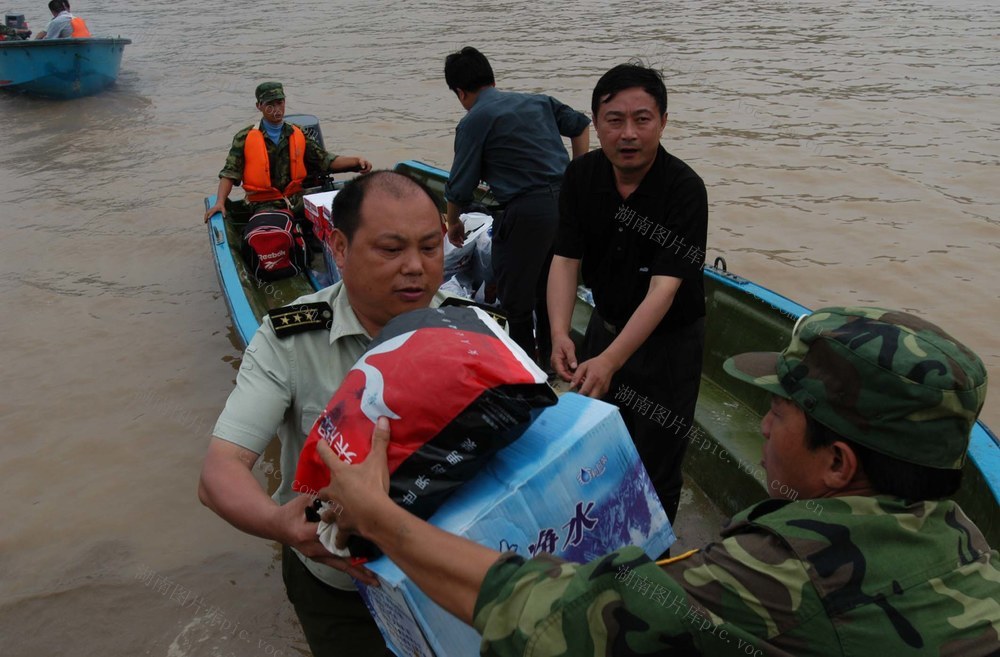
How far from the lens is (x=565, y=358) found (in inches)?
106

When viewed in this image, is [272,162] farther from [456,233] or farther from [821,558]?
[821,558]

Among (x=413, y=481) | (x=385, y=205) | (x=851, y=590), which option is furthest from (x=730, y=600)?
(x=385, y=205)

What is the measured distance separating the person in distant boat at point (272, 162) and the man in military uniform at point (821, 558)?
5.16 m

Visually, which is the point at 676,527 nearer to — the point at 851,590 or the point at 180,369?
the point at 851,590

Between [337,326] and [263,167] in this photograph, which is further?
[263,167]

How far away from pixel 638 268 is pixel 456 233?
2.20 metres

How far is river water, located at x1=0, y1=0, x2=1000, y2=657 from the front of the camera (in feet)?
12.9

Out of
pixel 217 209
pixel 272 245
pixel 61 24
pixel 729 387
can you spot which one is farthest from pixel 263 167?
pixel 61 24

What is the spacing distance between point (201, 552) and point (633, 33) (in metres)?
13.7

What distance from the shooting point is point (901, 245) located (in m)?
6.73

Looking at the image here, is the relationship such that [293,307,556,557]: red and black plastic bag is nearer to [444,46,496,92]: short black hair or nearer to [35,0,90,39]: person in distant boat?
[444,46,496,92]: short black hair

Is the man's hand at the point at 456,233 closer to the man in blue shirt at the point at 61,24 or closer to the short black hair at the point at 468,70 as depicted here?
the short black hair at the point at 468,70

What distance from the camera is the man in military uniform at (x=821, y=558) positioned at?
3.62 ft

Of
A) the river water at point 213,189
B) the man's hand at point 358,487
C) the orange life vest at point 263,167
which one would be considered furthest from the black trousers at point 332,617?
the orange life vest at point 263,167
